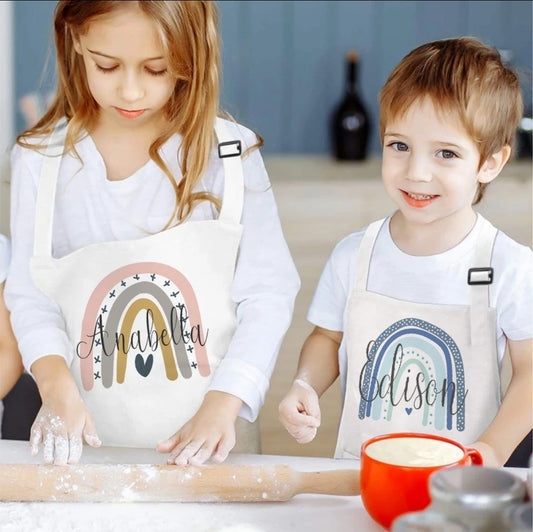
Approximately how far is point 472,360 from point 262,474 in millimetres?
365

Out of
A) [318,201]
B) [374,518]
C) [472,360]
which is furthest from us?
[318,201]

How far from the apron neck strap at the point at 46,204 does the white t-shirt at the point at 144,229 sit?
0.02 m

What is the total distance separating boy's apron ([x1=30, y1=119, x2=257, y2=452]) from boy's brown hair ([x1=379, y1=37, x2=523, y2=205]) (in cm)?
23

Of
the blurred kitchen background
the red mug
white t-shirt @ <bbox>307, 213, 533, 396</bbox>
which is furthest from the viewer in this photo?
the blurred kitchen background

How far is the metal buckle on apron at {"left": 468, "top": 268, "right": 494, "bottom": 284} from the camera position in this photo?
3.86 ft

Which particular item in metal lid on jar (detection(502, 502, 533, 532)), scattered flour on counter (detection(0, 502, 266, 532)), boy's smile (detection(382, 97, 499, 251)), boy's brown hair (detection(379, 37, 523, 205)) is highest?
boy's brown hair (detection(379, 37, 523, 205))

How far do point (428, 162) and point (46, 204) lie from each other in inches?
19.5

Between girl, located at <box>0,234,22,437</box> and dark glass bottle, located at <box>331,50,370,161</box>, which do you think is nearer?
girl, located at <box>0,234,22,437</box>

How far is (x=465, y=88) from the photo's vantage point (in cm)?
113

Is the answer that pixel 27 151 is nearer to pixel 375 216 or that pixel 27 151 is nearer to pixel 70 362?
pixel 70 362

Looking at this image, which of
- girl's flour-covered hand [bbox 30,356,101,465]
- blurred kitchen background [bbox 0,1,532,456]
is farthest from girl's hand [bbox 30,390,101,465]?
blurred kitchen background [bbox 0,1,532,456]

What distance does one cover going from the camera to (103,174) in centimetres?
128

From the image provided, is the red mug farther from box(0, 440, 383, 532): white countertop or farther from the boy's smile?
the boy's smile

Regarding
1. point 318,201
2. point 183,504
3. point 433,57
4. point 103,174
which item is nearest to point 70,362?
point 103,174
